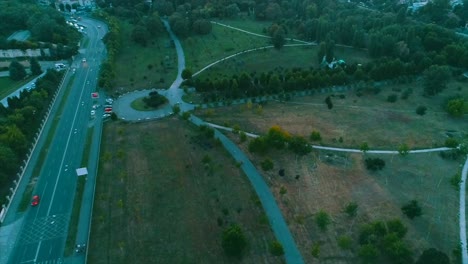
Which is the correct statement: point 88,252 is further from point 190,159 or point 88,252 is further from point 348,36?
point 348,36

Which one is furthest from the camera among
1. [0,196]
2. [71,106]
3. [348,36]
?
[348,36]

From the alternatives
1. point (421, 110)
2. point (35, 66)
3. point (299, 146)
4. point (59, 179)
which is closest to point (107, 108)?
point (59, 179)

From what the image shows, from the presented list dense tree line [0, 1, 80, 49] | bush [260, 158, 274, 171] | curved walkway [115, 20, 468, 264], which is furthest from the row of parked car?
dense tree line [0, 1, 80, 49]

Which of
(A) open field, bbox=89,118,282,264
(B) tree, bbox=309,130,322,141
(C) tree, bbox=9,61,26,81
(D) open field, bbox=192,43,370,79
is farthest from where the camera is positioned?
(D) open field, bbox=192,43,370,79

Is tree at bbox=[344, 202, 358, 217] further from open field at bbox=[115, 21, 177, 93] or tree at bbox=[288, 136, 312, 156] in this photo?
open field at bbox=[115, 21, 177, 93]

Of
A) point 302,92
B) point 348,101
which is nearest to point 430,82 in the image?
point 348,101

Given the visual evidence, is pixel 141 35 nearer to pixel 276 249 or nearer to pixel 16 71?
pixel 16 71

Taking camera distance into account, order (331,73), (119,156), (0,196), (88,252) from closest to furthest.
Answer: (88,252) < (0,196) < (119,156) < (331,73)
